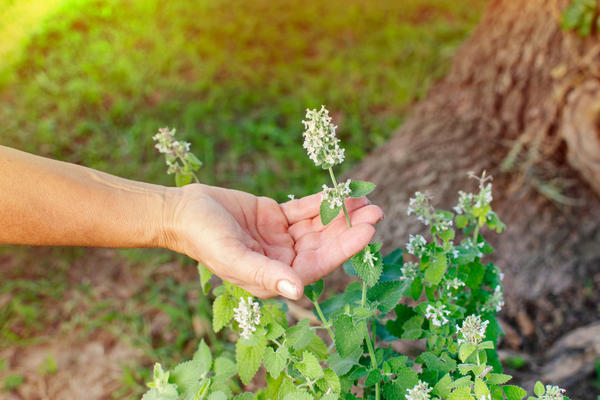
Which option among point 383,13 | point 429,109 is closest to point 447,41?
point 383,13

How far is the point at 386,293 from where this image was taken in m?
1.49

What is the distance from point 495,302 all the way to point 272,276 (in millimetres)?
707

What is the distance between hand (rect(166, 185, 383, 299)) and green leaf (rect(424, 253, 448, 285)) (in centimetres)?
19

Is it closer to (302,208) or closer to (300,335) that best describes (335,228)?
(302,208)

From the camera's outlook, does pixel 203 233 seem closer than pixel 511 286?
Yes

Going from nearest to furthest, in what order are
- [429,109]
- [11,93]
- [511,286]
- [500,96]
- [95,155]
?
[511,286] < [500,96] < [429,109] < [95,155] < [11,93]

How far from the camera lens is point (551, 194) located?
2828mm

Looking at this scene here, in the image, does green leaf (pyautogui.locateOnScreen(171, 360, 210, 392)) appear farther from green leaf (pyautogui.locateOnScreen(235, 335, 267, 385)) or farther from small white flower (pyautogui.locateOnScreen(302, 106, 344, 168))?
small white flower (pyautogui.locateOnScreen(302, 106, 344, 168))

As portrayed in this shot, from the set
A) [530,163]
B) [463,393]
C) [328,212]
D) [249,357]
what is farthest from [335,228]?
[530,163]

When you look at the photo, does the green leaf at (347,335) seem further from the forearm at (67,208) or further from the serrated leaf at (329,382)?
the forearm at (67,208)

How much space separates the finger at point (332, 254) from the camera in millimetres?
1414

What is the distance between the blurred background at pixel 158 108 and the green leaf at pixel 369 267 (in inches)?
62.4

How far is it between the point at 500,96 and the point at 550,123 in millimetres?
330

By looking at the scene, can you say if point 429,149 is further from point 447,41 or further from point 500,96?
point 447,41
